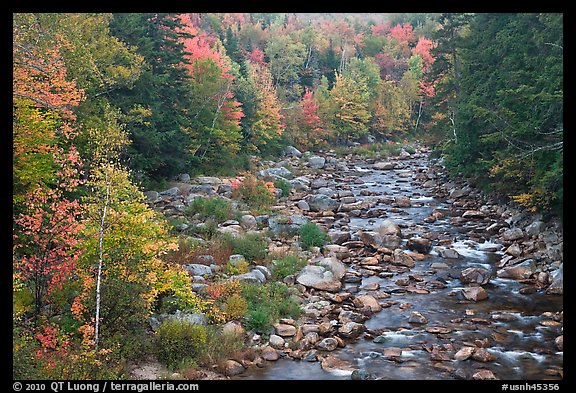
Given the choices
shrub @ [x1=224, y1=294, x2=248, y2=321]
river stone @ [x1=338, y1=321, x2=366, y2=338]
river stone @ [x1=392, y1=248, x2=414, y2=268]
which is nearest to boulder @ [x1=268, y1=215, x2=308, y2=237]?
river stone @ [x1=392, y1=248, x2=414, y2=268]

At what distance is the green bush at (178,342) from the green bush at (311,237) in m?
8.55

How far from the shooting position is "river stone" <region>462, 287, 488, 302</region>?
46.0ft

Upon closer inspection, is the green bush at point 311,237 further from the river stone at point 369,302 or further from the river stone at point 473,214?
the river stone at point 473,214

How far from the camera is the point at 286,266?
15984mm

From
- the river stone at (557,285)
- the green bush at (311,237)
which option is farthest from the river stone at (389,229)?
the river stone at (557,285)

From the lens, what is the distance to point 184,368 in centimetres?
977

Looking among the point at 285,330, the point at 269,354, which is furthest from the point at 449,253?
the point at 269,354

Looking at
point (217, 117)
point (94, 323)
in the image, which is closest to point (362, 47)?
point (217, 117)

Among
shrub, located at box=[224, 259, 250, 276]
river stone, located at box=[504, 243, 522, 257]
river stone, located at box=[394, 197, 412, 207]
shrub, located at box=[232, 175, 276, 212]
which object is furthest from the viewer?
river stone, located at box=[394, 197, 412, 207]

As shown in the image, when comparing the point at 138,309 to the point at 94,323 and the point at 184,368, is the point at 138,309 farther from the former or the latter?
the point at 184,368

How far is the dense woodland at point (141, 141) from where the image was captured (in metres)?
9.51

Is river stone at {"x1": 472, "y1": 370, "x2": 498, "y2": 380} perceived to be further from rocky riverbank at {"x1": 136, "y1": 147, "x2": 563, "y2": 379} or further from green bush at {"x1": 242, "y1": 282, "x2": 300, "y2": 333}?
green bush at {"x1": 242, "y1": 282, "x2": 300, "y2": 333}

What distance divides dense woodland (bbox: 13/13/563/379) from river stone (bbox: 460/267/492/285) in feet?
11.7
